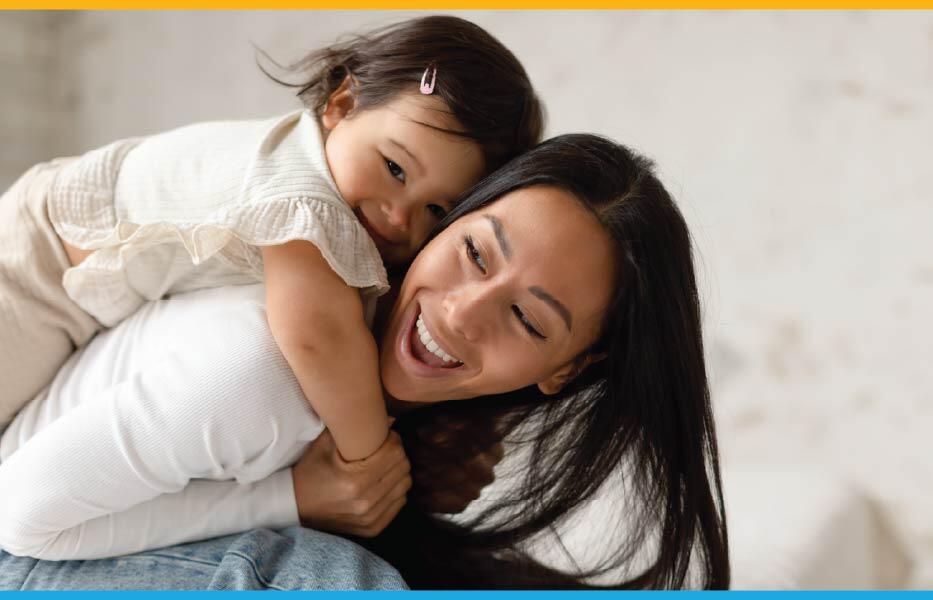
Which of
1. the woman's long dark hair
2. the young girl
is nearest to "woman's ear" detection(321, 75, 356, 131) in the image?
the young girl

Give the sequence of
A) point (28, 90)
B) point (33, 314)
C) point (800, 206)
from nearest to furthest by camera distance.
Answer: point (33, 314) < point (800, 206) < point (28, 90)

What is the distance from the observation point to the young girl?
1015 millimetres

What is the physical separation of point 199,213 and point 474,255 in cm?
36

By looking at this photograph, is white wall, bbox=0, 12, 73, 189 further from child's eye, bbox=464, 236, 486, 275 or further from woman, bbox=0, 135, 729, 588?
child's eye, bbox=464, 236, 486, 275

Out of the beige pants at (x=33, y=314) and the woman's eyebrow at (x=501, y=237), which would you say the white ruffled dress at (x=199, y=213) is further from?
the woman's eyebrow at (x=501, y=237)

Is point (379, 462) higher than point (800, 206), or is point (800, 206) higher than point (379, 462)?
point (800, 206)

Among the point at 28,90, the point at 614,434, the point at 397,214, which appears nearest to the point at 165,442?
the point at 397,214

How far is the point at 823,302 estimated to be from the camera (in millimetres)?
2051

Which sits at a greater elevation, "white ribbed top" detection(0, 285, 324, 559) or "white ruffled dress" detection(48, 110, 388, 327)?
"white ruffled dress" detection(48, 110, 388, 327)

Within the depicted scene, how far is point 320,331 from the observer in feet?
3.25

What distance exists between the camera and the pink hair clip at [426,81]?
3.64ft

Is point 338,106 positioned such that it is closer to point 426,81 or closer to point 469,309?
point 426,81

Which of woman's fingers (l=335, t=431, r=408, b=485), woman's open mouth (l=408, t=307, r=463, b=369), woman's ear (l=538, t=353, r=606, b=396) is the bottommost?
woman's fingers (l=335, t=431, r=408, b=485)

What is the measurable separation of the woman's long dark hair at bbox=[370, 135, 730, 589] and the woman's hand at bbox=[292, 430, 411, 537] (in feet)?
0.33
